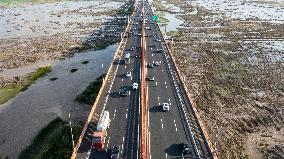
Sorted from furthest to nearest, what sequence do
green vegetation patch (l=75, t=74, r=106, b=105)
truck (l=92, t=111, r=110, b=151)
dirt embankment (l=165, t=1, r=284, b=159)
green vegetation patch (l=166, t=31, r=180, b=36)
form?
green vegetation patch (l=166, t=31, r=180, b=36) → green vegetation patch (l=75, t=74, r=106, b=105) → dirt embankment (l=165, t=1, r=284, b=159) → truck (l=92, t=111, r=110, b=151)

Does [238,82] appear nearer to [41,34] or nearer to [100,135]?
[100,135]

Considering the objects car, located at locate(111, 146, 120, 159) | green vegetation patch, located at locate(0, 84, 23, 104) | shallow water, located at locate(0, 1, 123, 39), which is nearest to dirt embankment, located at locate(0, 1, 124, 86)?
shallow water, located at locate(0, 1, 123, 39)

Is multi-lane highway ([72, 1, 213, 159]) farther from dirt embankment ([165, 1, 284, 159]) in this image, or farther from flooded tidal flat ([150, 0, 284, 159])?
dirt embankment ([165, 1, 284, 159])

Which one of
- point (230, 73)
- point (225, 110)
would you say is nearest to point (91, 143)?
point (225, 110)

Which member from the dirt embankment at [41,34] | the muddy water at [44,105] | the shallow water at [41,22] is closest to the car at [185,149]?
the muddy water at [44,105]

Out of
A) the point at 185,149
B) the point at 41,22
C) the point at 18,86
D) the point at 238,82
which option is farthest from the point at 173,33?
the point at 185,149

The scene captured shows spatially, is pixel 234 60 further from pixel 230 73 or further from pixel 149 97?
pixel 149 97
